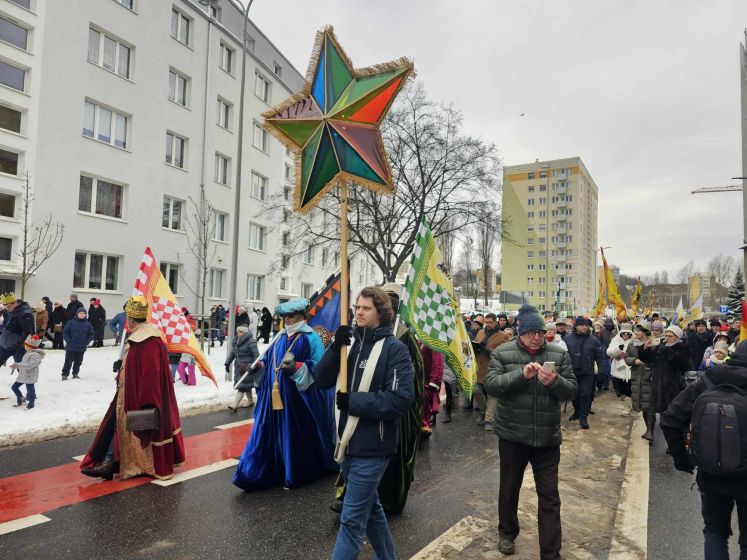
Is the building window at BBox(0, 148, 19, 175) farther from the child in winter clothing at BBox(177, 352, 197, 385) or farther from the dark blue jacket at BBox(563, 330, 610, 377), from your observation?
the dark blue jacket at BBox(563, 330, 610, 377)

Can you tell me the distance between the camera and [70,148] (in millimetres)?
20094

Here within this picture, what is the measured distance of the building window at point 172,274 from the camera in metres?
24.4

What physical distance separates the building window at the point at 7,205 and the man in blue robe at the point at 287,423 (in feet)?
59.9

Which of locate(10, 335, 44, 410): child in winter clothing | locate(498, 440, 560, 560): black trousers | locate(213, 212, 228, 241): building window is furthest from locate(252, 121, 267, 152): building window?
locate(498, 440, 560, 560): black trousers

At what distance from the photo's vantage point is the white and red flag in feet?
29.0

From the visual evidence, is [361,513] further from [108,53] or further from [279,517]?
[108,53]

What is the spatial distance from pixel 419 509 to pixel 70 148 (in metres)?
20.7

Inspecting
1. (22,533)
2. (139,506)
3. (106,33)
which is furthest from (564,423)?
(106,33)

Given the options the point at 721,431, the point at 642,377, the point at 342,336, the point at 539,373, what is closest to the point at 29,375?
the point at 342,336

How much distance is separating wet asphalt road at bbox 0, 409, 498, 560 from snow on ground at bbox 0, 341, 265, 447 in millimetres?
1333

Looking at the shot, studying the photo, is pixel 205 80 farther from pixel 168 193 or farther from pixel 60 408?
pixel 60 408

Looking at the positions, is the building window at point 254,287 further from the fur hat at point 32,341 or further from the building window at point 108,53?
the fur hat at point 32,341

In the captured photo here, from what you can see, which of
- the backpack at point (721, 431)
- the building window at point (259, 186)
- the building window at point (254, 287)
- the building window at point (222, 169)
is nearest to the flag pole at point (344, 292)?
the backpack at point (721, 431)

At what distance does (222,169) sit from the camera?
1109 inches
